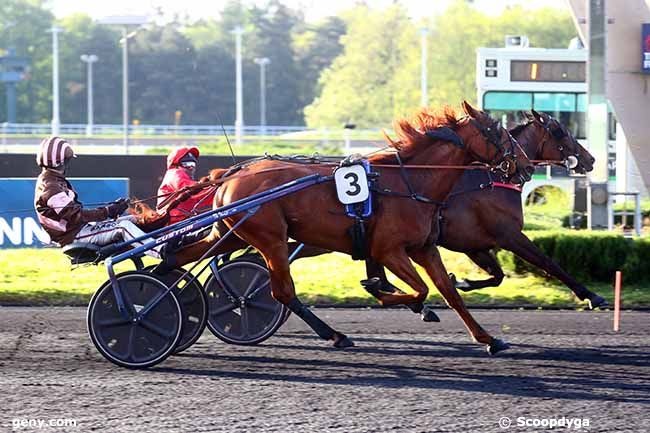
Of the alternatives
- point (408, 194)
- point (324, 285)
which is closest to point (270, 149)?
point (324, 285)

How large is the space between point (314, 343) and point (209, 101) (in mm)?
42473

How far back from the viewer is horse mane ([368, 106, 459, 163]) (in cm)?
753

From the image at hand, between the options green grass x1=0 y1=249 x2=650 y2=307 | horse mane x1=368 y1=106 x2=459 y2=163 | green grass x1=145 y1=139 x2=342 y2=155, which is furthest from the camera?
green grass x1=145 y1=139 x2=342 y2=155

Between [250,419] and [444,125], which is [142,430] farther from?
[444,125]

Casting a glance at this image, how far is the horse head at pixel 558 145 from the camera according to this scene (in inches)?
348

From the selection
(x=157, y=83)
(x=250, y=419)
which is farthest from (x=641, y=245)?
(x=157, y=83)

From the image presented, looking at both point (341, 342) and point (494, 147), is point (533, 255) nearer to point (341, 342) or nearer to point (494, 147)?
point (494, 147)

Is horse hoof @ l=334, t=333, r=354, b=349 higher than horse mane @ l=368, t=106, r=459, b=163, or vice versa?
horse mane @ l=368, t=106, r=459, b=163

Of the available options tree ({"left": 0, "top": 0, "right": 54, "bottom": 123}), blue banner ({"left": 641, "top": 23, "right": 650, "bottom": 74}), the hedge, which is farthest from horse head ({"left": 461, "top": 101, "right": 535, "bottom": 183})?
tree ({"left": 0, "top": 0, "right": 54, "bottom": 123})

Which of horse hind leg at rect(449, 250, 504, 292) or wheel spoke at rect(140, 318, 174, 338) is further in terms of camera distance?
horse hind leg at rect(449, 250, 504, 292)

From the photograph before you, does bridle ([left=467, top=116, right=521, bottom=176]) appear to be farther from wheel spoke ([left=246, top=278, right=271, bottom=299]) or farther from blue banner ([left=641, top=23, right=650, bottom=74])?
blue banner ([left=641, top=23, right=650, bottom=74])

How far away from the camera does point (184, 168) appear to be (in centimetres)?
883

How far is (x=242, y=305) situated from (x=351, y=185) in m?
1.36

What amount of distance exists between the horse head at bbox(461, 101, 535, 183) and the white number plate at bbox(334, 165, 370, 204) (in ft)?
3.09
